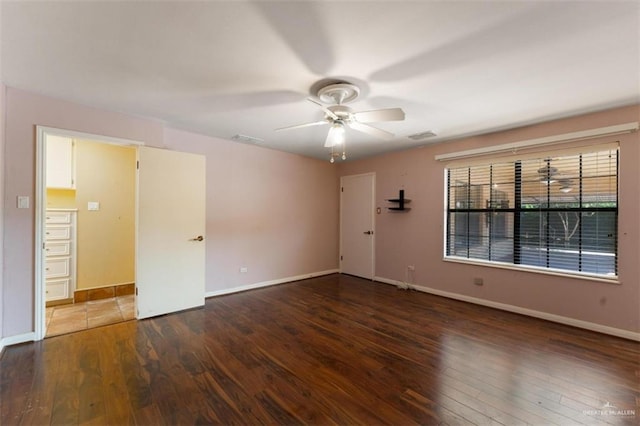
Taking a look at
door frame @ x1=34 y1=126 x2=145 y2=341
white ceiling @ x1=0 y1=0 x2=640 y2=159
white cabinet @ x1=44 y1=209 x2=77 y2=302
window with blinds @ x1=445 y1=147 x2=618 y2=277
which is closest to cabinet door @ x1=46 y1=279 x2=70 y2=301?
white cabinet @ x1=44 y1=209 x2=77 y2=302

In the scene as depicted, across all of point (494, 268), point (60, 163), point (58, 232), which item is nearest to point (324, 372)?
point (494, 268)

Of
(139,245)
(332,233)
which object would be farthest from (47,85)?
(332,233)

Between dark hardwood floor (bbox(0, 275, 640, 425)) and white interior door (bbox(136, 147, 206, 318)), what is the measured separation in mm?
328

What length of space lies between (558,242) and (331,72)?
346 cm

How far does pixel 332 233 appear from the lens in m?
6.02

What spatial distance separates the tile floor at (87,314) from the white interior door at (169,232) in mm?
435

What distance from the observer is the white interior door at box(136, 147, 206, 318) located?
Answer: 3.34 metres

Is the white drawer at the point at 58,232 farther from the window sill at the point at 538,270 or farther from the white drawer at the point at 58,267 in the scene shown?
the window sill at the point at 538,270

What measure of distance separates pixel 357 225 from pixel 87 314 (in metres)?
4.50

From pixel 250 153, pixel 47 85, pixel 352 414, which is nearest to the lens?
pixel 352 414

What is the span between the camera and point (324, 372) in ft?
7.32

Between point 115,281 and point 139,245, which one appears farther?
point 115,281

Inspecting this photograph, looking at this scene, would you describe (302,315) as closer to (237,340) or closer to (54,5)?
(237,340)

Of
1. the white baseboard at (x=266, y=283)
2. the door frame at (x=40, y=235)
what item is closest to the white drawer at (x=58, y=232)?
the door frame at (x=40, y=235)
